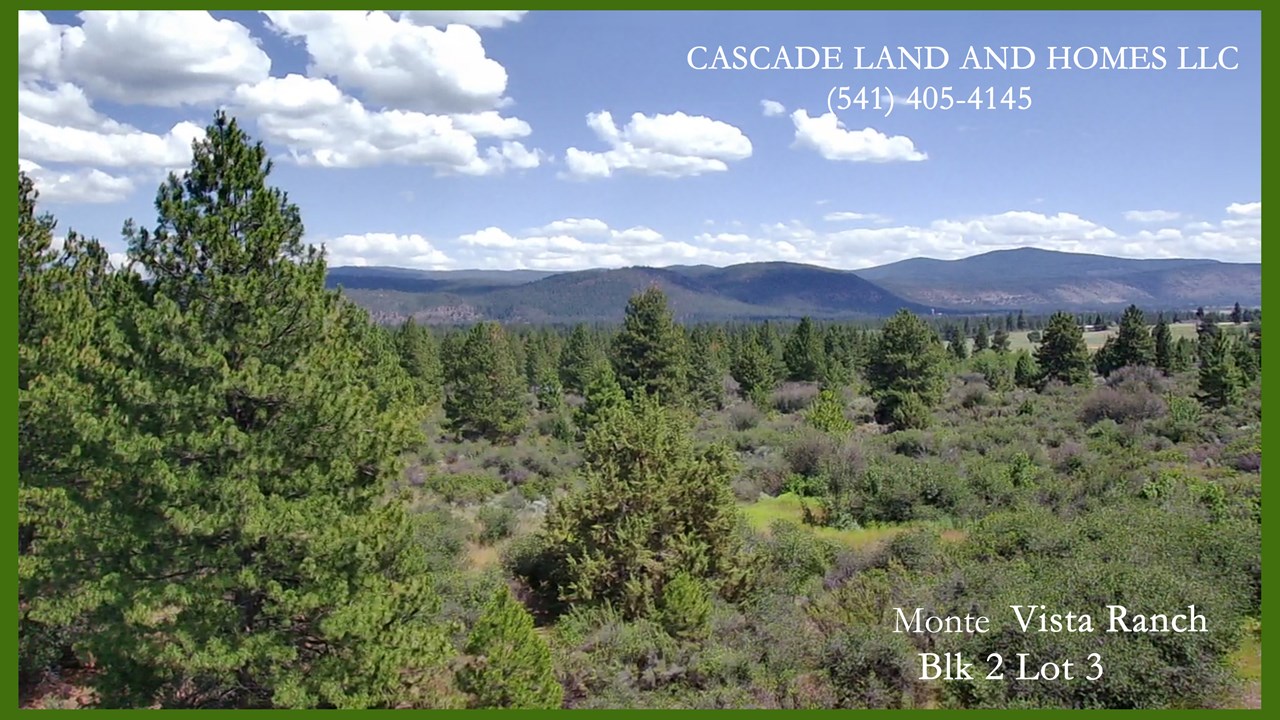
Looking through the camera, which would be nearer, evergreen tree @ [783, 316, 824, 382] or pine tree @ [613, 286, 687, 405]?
pine tree @ [613, 286, 687, 405]

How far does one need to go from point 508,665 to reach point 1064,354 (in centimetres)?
5380

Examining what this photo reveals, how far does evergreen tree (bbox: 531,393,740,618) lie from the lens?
51.2ft

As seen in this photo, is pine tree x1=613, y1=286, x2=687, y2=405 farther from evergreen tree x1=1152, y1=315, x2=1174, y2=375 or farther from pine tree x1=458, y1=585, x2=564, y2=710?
evergreen tree x1=1152, y1=315, x2=1174, y2=375

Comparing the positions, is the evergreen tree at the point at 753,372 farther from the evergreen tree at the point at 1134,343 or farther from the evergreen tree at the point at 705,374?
the evergreen tree at the point at 1134,343

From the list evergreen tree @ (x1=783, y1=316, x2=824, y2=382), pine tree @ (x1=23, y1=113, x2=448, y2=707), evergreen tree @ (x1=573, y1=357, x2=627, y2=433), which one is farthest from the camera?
evergreen tree @ (x1=783, y1=316, x2=824, y2=382)

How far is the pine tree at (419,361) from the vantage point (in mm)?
50250

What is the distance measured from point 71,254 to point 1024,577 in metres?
18.1

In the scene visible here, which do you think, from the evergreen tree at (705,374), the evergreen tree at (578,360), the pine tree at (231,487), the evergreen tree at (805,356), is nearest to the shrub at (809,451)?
the evergreen tree at (705,374)

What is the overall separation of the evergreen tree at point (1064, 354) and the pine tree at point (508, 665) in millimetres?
52592

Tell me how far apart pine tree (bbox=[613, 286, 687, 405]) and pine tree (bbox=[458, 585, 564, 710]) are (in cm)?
2194

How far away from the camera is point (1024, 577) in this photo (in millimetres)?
15484

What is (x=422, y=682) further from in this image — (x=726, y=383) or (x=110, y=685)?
(x=726, y=383)

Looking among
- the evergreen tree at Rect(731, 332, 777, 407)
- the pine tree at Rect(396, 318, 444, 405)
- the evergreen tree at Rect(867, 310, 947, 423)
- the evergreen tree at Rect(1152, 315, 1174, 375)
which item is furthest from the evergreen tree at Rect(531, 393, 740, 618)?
the evergreen tree at Rect(1152, 315, 1174, 375)

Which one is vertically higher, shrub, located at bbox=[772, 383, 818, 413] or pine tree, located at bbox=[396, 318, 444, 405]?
pine tree, located at bbox=[396, 318, 444, 405]
